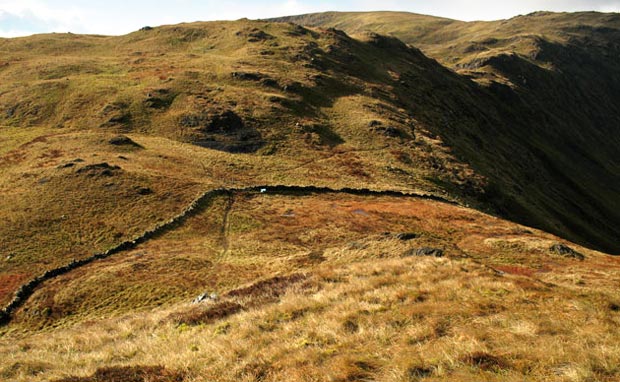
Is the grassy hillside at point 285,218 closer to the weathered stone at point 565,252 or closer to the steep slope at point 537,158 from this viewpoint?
the weathered stone at point 565,252

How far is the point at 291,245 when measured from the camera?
44.0 metres

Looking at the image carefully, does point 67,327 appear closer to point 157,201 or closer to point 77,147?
point 157,201

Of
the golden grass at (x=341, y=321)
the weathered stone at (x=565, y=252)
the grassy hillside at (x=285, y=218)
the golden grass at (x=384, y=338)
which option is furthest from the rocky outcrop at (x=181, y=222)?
the weathered stone at (x=565, y=252)

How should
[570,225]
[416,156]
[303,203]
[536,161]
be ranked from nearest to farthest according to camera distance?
[303,203], [416,156], [570,225], [536,161]

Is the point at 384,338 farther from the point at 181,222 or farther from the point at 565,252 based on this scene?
the point at 181,222

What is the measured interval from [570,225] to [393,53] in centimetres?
8876

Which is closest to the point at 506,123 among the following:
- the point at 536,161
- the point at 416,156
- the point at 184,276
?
the point at 536,161

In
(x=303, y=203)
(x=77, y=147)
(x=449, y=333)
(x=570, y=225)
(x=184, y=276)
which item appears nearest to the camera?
(x=449, y=333)

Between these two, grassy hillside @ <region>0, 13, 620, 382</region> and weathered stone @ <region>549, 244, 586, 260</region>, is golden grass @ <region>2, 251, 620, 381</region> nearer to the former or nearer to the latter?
grassy hillside @ <region>0, 13, 620, 382</region>

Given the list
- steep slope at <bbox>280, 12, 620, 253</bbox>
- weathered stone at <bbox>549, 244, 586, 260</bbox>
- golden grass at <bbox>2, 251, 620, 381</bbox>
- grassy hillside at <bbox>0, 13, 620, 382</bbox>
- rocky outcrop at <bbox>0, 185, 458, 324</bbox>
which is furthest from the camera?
steep slope at <bbox>280, 12, 620, 253</bbox>

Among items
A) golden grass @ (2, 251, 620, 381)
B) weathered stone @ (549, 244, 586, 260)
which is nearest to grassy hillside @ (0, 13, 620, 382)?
golden grass @ (2, 251, 620, 381)

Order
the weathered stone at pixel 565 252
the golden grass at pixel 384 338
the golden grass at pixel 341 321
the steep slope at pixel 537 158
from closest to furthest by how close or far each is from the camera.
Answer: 1. the golden grass at pixel 384 338
2. the golden grass at pixel 341 321
3. the weathered stone at pixel 565 252
4. the steep slope at pixel 537 158

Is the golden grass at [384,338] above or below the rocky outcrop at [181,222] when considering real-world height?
above

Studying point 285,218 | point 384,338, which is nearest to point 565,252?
point 285,218
